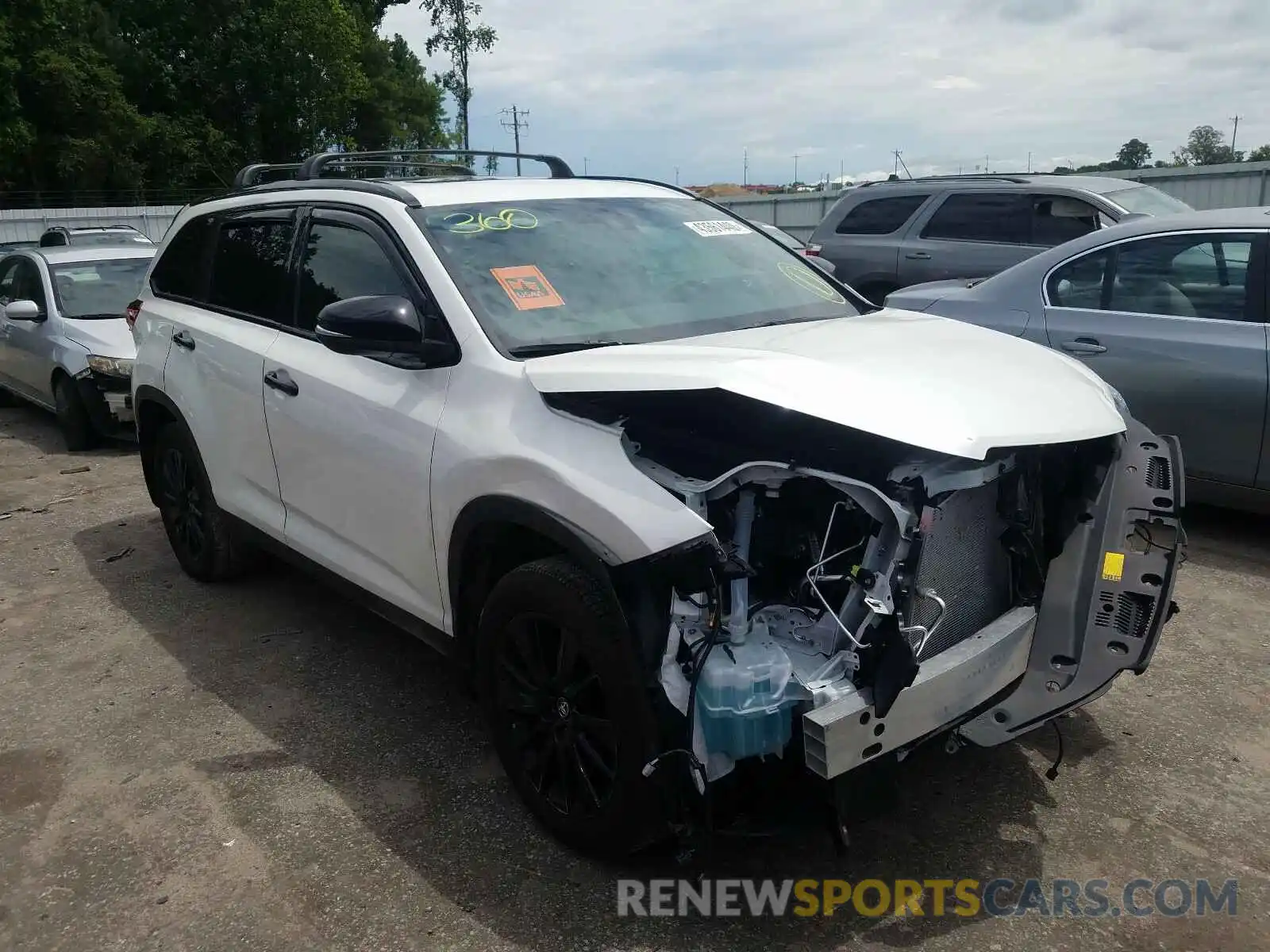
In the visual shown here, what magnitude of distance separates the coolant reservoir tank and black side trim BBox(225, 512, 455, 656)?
115 centimetres

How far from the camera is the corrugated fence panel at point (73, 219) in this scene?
25875mm

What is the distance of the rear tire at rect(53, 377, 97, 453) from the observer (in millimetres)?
8508

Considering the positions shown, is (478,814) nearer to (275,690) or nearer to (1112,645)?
(275,690)

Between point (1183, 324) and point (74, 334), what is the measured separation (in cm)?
819

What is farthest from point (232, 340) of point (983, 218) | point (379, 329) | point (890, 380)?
point (983, 218)

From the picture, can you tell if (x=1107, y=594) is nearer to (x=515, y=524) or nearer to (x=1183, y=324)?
(x=515, y=524)

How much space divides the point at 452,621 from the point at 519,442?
71 cm

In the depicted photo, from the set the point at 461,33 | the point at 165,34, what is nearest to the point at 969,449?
the point at 461,33

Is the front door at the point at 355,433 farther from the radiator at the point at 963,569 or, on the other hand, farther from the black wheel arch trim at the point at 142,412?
the radiator at the point at 963,569

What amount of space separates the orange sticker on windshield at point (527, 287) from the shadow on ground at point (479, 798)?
60.7 inches

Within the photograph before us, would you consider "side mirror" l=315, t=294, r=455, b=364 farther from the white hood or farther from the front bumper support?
the front bumper support

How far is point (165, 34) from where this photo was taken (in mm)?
46188

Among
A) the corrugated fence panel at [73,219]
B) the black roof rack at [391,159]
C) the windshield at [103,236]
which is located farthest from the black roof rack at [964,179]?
the corrugated fence panel at [73,219]

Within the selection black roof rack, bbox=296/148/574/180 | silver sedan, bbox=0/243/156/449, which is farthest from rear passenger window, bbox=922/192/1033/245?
silver sedan, bbox=0/243/156/449
